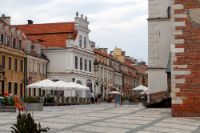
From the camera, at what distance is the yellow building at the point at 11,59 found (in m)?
51.1

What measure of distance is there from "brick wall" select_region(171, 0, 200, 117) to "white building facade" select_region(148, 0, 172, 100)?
64.9 feet

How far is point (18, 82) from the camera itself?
5503 cm

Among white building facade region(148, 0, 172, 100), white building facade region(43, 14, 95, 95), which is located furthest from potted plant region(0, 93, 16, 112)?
white building facade region(43, 14, 95, 95)

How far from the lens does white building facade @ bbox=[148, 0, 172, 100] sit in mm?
39156

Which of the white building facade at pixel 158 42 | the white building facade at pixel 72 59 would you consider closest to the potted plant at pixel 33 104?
the white building facade at pixel 158 42

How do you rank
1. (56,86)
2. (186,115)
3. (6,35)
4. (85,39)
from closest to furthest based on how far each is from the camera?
1. (186,115)
2. (56,86)
3. (6,35)
4. (85,39)

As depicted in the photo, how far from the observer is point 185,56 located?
19328mm

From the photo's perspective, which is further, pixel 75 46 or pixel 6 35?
pixel 75 46

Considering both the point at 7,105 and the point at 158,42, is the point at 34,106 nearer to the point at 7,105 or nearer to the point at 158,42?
the point at 7,105

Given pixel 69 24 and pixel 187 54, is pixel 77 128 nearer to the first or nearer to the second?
pixel 187 54

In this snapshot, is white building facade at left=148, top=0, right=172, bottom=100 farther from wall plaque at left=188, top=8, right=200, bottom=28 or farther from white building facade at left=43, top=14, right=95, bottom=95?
white building facade at left=43, top=14, right=95, bottom=95

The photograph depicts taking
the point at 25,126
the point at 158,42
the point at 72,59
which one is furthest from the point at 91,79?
the point at 25,126

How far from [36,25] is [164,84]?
36.0 m

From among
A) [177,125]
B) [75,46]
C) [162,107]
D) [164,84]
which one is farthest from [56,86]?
[177,125]
